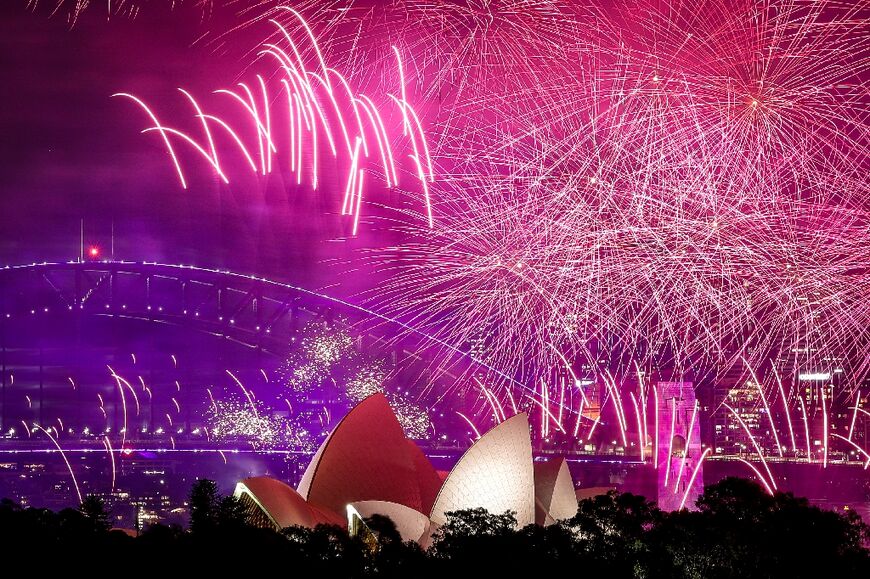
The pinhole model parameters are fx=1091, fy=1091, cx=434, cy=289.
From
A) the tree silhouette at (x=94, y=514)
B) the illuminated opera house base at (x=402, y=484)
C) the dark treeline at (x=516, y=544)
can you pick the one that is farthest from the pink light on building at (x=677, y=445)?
the tree silhouette at (x=94, y=514)

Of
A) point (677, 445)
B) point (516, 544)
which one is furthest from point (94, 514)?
point (677, 445)

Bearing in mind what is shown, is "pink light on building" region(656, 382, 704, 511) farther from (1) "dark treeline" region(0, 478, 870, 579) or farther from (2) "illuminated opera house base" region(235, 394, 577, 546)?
(1) "dark treeline" region(0, 478, 870, 579)

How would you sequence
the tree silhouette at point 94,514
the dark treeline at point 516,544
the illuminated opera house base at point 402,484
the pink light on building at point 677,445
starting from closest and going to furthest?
the dark treeline at point 516,544 < the tree silhouette at point 94,514 < the illuminated opera house base at point 402,484 < the pink light on building at point 677,445

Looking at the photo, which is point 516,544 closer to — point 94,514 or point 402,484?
point 402,484

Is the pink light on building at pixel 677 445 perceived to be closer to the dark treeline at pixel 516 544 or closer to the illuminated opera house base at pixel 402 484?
the illuminated opera house base at pixel 402 484

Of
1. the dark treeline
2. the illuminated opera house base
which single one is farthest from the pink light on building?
the dark treeline

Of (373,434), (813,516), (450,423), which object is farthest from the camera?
(450,423)

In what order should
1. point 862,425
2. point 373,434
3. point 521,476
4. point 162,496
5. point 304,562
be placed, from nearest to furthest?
point 304,562 < point 521,476 < point 373,434 < point 162,496 < point 862,425

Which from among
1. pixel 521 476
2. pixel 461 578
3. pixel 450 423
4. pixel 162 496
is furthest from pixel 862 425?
pixel 461 578

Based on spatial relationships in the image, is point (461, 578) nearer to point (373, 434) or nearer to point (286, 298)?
point (373, 434)
